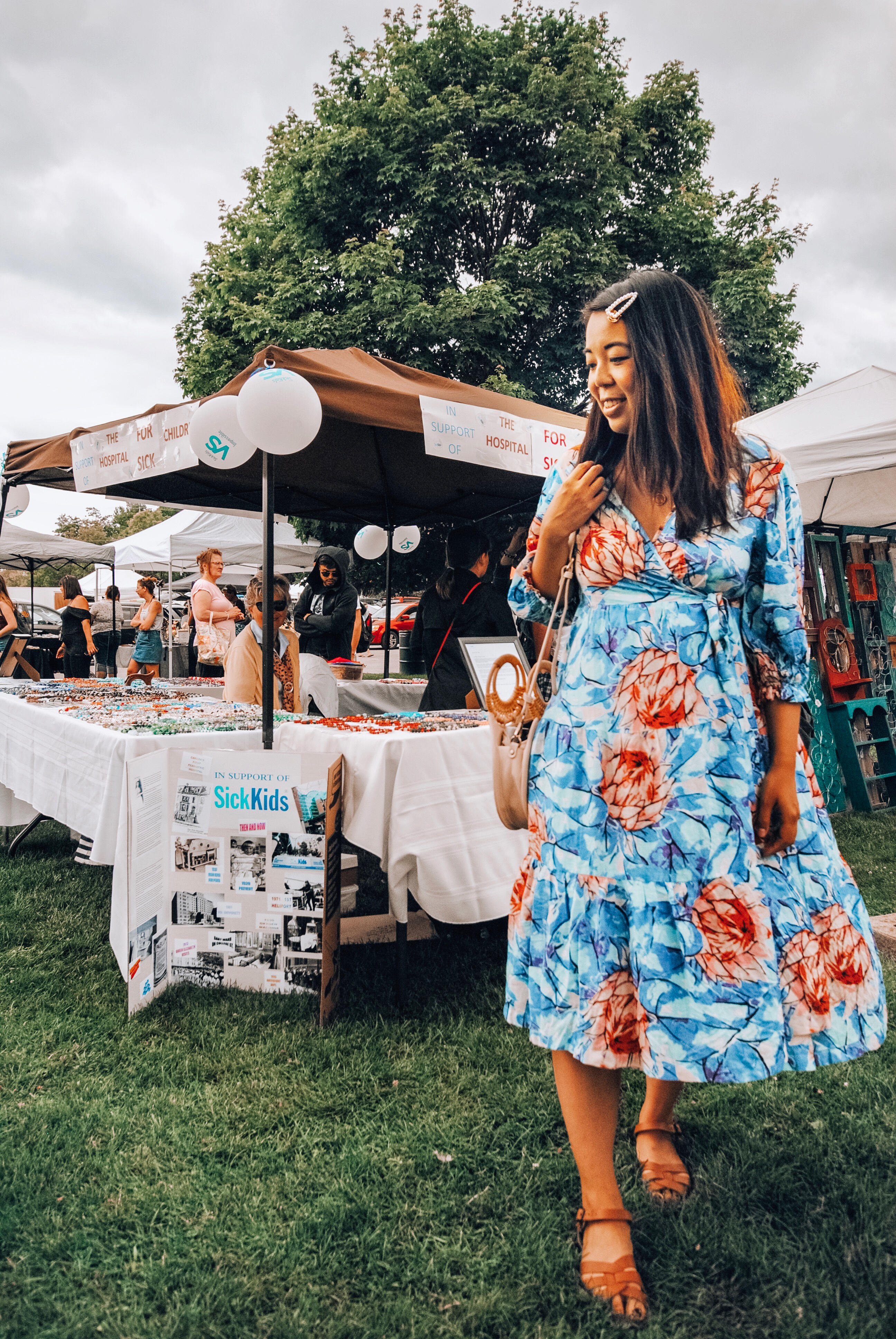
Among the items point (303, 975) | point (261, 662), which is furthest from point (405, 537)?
point (303, 975)

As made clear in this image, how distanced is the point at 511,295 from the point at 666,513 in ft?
41.0

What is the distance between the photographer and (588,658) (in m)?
1.49

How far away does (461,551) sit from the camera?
404cm

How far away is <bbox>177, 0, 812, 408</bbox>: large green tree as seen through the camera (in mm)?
12672

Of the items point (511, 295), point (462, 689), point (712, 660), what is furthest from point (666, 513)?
point (511, 295)

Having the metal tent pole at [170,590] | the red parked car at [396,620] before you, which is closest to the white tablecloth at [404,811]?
the metal tent pole at [170,590]

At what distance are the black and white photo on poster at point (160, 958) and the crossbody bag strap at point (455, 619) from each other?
185cm

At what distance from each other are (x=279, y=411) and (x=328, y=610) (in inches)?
105

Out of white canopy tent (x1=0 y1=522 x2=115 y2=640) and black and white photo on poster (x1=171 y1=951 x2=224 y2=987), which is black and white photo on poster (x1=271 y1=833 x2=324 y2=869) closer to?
black and white photo on poster (x1=171 y1=951 x2=224 y2=987)

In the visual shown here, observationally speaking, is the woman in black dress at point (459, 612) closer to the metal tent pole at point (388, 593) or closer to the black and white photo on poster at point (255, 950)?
the black and white photo on poster at point (255, 950)

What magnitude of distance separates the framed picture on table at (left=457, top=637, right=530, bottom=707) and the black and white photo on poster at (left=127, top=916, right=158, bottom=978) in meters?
1.44

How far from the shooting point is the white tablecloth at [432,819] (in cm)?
276

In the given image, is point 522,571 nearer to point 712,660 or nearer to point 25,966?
point 712,660

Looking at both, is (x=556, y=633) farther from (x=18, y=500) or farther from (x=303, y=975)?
(x=18, y=500)
